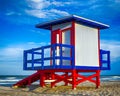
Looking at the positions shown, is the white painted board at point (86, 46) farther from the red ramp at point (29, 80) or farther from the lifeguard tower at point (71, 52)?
the red ramp at point (29, 80)

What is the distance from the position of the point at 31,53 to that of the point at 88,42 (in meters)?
3.66

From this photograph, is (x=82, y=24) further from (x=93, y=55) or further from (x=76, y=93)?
(x=76, y=93)

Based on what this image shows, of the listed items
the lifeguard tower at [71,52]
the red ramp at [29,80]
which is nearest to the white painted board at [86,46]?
the lifeguard tower at [71,52]

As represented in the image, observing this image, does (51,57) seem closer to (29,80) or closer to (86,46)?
(86,46)

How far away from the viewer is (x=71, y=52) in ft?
56.0

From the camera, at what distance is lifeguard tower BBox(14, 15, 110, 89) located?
663 inches

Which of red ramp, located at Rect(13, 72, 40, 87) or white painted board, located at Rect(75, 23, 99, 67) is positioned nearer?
white painted board, located at Rect(75, 23, 99, 67)

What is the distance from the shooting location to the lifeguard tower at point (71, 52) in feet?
55.2

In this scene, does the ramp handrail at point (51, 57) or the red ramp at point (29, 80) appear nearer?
the ramp handrail at point (51, 57)

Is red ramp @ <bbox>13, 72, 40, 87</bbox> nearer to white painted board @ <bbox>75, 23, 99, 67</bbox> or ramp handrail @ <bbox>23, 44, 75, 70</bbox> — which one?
ramp handrail @ <bbox>23, 44, 75, 70</bbox>

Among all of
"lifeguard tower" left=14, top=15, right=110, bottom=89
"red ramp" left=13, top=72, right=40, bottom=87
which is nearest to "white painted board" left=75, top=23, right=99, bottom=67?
"lifeguard tower" left=14, top=15, right=110, bottom=89

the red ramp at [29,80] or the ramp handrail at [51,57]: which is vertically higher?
the ramp handrail at [51,57]

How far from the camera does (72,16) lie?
1678 cm

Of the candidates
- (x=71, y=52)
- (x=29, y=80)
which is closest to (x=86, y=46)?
(x=71, y=52)
